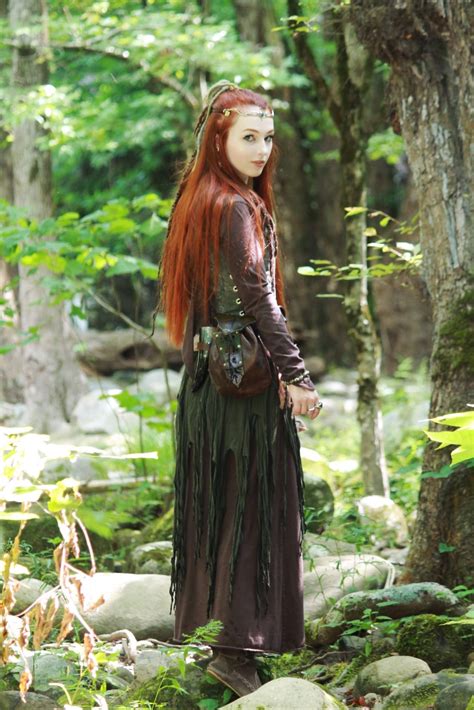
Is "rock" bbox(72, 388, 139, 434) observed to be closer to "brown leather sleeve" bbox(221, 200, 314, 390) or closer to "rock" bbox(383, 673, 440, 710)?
"brown leather sleeve" bbox(221, 200, 314, 390)

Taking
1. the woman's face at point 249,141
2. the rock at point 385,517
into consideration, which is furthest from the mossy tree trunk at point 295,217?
the woman's face at point 249,141

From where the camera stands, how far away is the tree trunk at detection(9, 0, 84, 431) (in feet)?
29.6

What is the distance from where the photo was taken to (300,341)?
45.0ft

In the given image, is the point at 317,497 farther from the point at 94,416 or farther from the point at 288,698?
the point at 94,416

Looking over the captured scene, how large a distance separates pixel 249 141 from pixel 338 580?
198cm

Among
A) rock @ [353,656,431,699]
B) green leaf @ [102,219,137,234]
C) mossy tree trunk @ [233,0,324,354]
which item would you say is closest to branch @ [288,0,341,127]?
green leaf @ [102,219,137,234]

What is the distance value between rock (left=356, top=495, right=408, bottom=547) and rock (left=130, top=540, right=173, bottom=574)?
1087 mm

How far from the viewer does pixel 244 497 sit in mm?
3285

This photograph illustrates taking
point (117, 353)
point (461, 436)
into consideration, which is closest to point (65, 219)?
point (461, 436)

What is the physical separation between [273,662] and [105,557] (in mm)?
1601

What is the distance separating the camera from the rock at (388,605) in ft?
11.8

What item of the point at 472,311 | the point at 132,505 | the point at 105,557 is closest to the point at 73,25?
the point at 132,505

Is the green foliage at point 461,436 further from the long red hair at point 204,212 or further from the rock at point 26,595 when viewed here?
the rock at point 26,595

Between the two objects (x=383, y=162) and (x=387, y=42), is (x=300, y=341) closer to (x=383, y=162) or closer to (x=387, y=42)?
(x=383, y=162)
